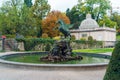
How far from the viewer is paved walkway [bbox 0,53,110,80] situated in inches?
321

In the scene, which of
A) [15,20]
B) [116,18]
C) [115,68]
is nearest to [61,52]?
[115,68]

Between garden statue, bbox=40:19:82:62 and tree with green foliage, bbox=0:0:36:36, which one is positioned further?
tree with green foliage, bbox=0:0:36:36

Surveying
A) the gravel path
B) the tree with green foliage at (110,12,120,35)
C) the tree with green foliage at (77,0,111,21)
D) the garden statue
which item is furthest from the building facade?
the gravel path

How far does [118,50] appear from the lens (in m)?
4.99

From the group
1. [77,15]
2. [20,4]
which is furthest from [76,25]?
[20,4]

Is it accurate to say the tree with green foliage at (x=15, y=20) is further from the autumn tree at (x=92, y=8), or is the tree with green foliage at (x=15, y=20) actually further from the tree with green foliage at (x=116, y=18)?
the tree with green foliage at (x=116, y=18)

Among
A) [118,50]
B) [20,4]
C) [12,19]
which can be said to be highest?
[20,4]

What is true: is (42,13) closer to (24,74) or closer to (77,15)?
(77,15)

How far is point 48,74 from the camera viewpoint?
8.52 meters

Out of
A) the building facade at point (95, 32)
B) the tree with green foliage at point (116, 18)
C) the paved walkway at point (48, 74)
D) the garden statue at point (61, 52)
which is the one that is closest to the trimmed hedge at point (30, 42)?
the garden statue at point (61, 52)

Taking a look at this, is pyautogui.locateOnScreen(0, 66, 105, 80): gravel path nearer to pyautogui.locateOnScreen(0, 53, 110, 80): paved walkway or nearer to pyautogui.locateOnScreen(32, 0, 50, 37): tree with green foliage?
pyautogui.locateOnScreen(0, 53, 110, 80): paved walkway

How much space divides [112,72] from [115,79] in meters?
0.20

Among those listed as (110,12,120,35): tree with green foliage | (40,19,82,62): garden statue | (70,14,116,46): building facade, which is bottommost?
(40,19,82,62): garden statue

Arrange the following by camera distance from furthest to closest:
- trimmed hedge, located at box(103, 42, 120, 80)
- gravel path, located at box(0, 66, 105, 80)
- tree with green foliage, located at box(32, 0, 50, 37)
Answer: tree with green foliage, located at box(32, 0, 50, 37) < gravel path, located at box(0, 66, 105, 80) < trimmed hedge, located at box(103, 42, 120, 80)
